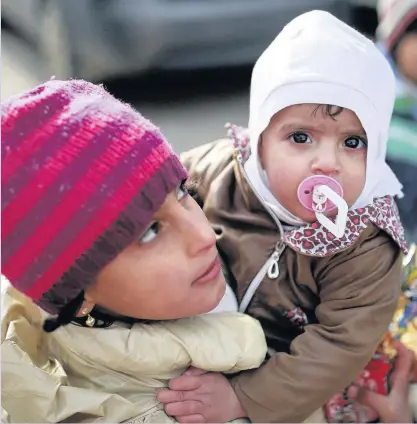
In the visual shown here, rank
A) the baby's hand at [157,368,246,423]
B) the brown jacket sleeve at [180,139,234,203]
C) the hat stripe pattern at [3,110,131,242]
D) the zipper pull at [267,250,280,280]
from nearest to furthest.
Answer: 1. the hat stripe pattern at [3,110,131,242]
2. the baby's hand at [157,368,246,423]
3. the zipper pull at [267,250,280,280]
4. the brown jacket sleeve at [180,139,234,203]

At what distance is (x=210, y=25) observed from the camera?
353 centimetres

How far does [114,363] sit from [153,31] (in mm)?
2558

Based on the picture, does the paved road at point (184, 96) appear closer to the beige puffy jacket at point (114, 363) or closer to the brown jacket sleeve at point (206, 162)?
the brown jacket sleeve at point (206, 162)

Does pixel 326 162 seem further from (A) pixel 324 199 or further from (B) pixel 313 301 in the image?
(B) pixel 313 301

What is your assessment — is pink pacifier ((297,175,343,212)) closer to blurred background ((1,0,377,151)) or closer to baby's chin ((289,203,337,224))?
baby's chin ((289,203,337,224))

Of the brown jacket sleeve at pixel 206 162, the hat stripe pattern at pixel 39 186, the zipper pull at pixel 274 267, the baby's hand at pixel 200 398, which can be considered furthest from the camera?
the brown jacket sleeve at pixel 206 162

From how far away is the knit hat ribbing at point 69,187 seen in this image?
0.95 meters

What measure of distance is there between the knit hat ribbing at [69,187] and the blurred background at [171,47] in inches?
86.4

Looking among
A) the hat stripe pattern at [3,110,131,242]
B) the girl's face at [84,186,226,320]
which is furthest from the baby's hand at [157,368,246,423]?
the hat stripe pattern at [3,110,131,242]

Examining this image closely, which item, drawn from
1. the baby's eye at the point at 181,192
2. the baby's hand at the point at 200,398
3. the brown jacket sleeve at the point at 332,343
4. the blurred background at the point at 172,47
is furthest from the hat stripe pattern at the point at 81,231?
the blurred background at the point at 172,47

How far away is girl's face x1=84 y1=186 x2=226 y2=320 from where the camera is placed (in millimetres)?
1037

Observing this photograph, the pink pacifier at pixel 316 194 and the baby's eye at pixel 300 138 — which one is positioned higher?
the baby's eye at pixel 300 138

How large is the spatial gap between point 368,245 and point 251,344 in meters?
0.30

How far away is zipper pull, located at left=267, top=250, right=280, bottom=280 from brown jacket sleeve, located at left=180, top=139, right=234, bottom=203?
0.24m
